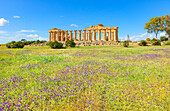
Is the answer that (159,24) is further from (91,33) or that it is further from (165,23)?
(91,33)

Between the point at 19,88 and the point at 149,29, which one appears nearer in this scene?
the point at 19,88

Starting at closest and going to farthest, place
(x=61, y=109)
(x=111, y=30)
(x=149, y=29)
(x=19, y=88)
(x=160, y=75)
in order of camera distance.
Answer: (x=61, y=109), (x=19, y=88), (x=160, y=75), (x=149, y=29), (x=111, y=30)

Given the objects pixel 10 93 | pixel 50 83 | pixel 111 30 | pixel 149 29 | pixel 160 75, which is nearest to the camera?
pixel 10 93

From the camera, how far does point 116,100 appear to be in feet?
14.2

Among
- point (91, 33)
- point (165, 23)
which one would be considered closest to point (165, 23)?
point (165, 23)

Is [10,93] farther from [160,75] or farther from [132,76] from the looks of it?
[160,75]

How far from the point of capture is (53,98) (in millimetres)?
4414

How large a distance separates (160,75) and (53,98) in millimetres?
6850

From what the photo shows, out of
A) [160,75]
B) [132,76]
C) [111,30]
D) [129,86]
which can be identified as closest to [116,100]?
[129,86]

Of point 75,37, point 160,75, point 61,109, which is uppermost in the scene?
point 75,37

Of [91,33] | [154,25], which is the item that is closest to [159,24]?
[154,25]

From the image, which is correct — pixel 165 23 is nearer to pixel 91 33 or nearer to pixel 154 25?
pixel 154 25

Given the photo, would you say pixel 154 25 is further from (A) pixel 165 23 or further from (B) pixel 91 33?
(B) pixel 91 33

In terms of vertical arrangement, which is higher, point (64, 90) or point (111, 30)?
point (111, 30)
